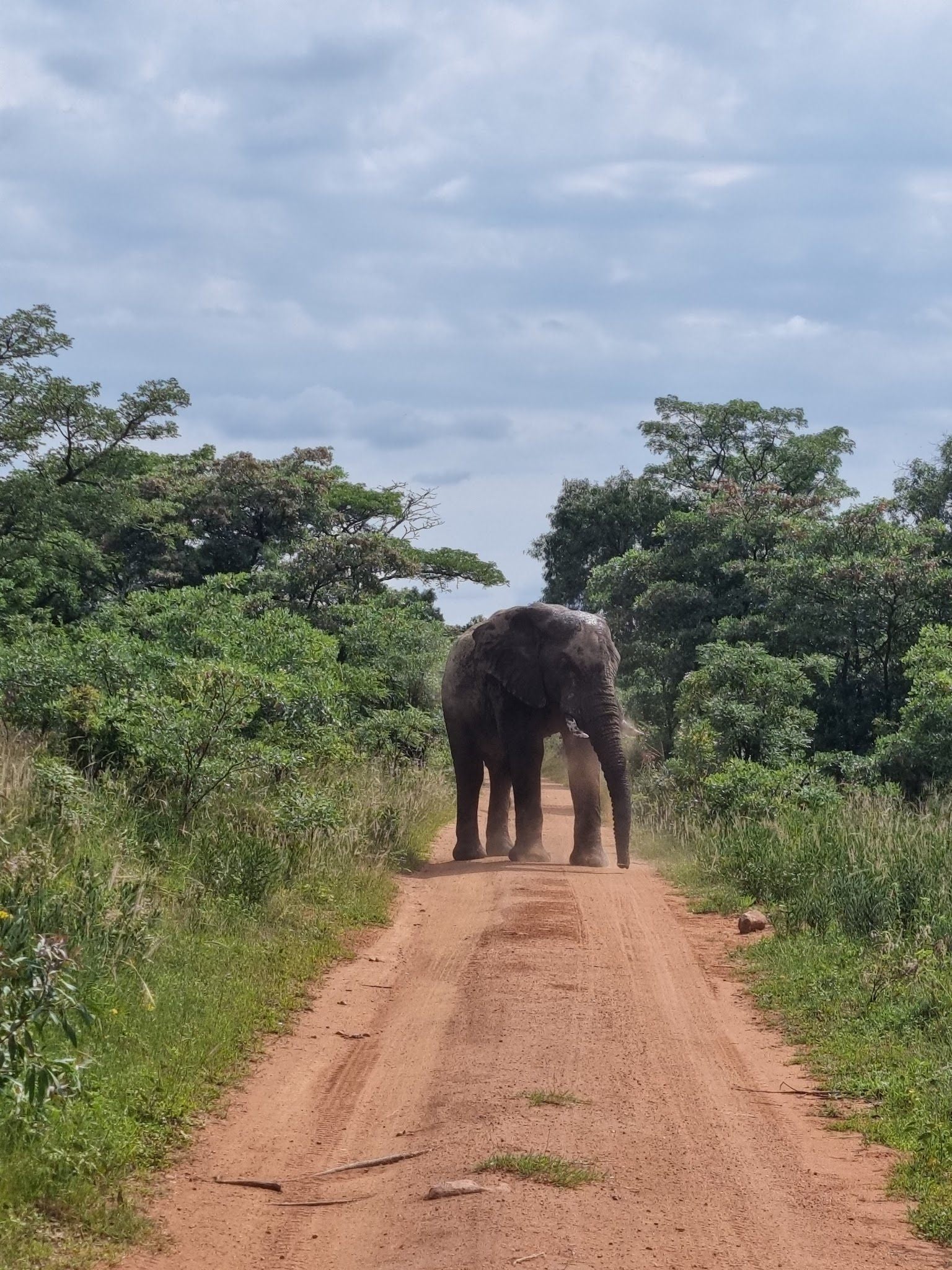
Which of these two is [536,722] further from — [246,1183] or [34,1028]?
[34,1028]

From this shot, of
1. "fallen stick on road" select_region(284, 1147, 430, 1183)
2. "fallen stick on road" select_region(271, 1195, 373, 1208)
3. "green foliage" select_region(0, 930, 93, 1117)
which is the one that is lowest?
"fallen stick on road" select_region(271, 1195, 373, 1208)

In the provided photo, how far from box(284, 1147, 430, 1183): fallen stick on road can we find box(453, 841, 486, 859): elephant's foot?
1036 centimetres

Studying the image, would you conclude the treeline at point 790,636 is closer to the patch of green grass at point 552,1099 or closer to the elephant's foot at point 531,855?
the elephant's foot at point 531,855

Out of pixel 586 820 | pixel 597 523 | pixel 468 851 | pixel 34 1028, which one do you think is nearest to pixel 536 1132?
pixel 34 1028

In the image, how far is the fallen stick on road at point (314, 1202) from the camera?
17.9 ft

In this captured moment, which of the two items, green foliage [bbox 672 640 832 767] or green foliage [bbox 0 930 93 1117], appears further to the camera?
green foliage [bbox 672 640 832 767]

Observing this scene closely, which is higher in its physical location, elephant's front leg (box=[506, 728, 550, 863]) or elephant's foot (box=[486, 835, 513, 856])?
elephant's front leg (box=[506, 728, 550, 863])

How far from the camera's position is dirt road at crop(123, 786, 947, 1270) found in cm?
497

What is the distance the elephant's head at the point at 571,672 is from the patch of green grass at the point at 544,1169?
29.5 feet

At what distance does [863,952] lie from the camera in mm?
9766

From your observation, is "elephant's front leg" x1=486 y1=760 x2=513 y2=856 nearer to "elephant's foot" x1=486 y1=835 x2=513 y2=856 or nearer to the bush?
"elephant's foot" x1=486 y1=835 x2=513 y2=856

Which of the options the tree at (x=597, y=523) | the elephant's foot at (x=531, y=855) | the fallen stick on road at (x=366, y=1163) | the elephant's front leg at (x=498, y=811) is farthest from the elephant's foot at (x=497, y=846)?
the tree at (x=597, y=523)

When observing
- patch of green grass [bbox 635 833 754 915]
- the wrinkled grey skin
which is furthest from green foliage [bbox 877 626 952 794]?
A: the wrinkled grey skin

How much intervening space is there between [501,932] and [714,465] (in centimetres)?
2504
